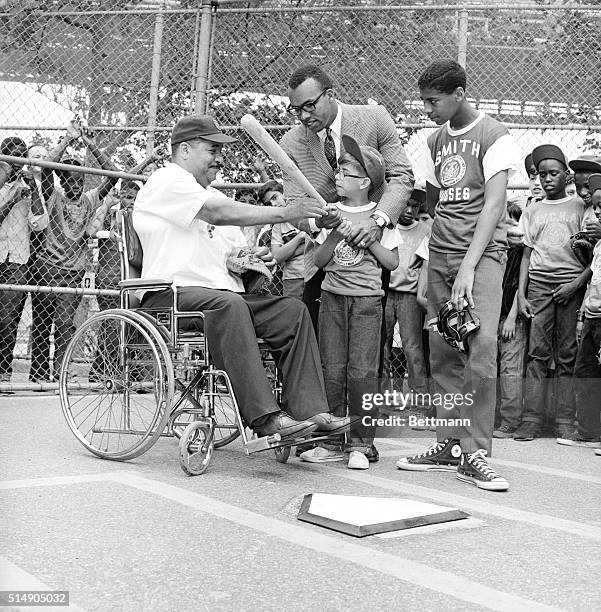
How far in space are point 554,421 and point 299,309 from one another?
8.82 ft

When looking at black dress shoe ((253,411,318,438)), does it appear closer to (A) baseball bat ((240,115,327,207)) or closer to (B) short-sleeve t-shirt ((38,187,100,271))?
(A) baseball bat ((240,115,327,207))

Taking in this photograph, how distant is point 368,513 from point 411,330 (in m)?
3.45

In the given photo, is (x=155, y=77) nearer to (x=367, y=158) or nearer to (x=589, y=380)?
(x=367, y=158)

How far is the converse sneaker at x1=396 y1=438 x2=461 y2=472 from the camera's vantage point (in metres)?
4.54

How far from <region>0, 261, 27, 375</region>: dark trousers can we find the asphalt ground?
8.30 feet

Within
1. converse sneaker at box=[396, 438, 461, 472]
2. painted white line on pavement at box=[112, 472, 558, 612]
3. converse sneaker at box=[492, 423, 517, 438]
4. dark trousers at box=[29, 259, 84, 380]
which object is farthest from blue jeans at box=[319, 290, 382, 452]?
dark trousers at box=[29, 259, 84, 380]

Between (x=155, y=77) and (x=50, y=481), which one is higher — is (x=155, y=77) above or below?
above

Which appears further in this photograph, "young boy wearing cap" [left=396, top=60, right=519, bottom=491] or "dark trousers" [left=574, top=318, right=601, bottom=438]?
"dark trousers" [left=574, top=318, right=601, bottom=438]

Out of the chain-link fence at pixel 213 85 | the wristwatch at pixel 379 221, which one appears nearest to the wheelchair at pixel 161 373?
the wristwatch at pixel 379 221

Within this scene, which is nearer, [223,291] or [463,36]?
[223,291]

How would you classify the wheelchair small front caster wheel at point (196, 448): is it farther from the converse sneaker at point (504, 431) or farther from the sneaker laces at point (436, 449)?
the converse sneaker at point (504, 431)

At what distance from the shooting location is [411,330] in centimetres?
673

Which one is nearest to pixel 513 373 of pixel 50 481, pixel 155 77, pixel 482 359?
pixel 482 359

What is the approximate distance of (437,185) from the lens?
4.70 metres
